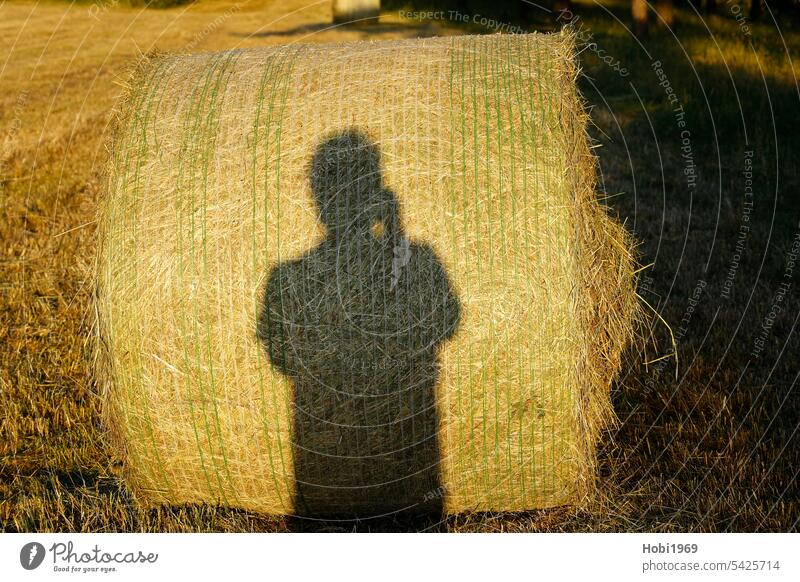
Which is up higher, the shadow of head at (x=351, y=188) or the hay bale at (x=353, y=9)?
the shadow of head at (x=351, y=188)

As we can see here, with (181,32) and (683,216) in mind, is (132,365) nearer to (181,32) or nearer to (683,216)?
(683,216)

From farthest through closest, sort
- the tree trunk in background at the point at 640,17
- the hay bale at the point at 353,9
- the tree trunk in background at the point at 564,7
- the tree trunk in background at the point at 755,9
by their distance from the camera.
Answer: the hay bale at the point at 353,9 < the tree trunk in background at the point at 564,7 < the tree trunk in background at the point at 755,9 < the tree trunk in background at the point at 640,17

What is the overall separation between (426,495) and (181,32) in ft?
63.7

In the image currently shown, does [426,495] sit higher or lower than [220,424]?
lower

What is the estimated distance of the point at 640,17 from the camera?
15.2m

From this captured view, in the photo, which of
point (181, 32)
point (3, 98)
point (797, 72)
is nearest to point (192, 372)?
point (797, 72)

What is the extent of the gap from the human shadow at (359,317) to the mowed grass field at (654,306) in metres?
0.81

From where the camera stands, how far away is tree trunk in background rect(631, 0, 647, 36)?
15000mm

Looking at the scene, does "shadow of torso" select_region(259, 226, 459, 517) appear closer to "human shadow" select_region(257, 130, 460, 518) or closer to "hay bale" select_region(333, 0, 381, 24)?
"human shadow" select_region(257, 130, 460, 518)

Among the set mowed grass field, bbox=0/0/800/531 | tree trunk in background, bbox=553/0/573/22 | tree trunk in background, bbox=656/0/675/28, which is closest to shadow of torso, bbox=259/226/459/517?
mowed grass field, bbox=0/0/800/531

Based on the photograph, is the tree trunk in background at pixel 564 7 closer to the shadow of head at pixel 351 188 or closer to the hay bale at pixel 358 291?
the hay bale at pixel 358 291

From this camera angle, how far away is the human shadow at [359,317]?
389 cm

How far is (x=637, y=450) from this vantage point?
5.02m

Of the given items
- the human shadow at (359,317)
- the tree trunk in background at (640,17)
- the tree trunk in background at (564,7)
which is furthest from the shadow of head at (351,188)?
the tree trunk in background at (564,7)
